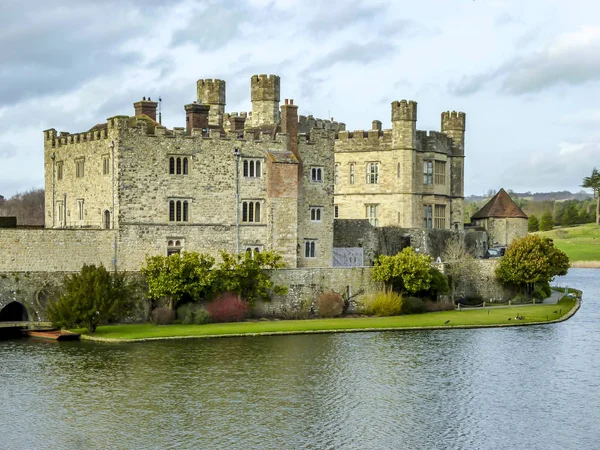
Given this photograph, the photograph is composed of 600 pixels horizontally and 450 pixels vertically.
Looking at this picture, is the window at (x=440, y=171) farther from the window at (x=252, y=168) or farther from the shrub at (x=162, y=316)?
the shrub at (x=162, y=316)

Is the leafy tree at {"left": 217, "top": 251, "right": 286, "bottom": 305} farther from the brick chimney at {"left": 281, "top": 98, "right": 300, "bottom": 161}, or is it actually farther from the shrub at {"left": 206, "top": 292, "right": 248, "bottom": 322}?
the brick chimney at {"left": 281, "top": 98, "right": 300, "bottom": 161}

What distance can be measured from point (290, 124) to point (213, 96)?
1082 cm

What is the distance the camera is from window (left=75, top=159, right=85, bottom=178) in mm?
58594

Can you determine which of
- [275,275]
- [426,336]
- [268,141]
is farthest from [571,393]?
[268,141]

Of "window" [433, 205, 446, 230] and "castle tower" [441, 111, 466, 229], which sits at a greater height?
"castle tower" [441, 111, 466, 229]

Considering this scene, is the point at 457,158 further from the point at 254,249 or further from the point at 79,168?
the point at 79,168

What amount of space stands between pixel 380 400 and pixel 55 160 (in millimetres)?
31093

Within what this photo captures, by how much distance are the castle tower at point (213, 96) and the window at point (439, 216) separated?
16530 millimetres

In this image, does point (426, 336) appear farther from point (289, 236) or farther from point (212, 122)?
point (212, 122)

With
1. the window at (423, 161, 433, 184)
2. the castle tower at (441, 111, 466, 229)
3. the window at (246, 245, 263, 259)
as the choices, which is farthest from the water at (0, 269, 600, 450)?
the castle tower at (441, 111, 466, 229)

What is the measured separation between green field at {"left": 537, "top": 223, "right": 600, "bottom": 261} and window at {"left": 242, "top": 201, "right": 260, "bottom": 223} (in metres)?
66.4

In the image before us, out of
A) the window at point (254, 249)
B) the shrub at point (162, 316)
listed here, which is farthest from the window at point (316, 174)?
the shrub at point (162, 316)

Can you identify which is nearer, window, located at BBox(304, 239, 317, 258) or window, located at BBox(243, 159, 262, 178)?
window, located at BBox(243, 159, 262, 178)

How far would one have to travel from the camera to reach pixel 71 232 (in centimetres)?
5341
